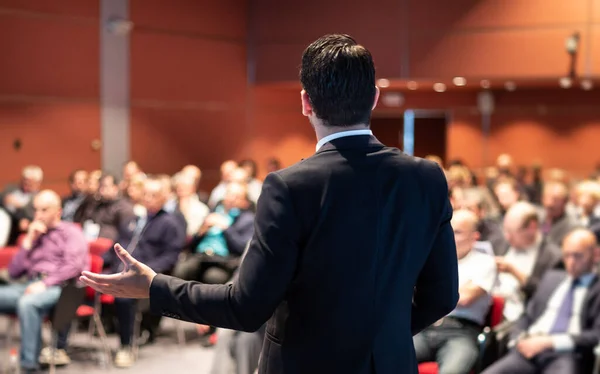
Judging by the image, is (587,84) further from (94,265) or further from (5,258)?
(5,258)

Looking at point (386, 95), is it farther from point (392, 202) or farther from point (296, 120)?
point (392, 202)

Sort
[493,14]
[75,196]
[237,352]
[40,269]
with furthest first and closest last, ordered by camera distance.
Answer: [493,14] → [75,196] → [40,269] → [237,352]

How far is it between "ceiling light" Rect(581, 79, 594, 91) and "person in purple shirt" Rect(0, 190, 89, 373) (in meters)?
8.57

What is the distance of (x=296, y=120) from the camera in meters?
14.4

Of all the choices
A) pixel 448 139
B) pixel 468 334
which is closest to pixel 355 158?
pixel 468 334

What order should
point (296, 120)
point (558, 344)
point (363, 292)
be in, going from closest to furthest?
point (363, 292) < point (558, 344) < point (296, 120)

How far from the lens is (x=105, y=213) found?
25.7 feet

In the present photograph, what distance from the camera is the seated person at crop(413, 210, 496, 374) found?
4.32 m

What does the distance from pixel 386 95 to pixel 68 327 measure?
31.4 ft

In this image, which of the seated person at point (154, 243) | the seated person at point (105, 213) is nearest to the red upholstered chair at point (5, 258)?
the seated person at point (154, 243)

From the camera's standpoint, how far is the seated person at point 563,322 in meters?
4.38

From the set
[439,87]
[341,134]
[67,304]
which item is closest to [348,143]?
[341,134]

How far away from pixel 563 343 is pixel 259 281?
3.20 metres

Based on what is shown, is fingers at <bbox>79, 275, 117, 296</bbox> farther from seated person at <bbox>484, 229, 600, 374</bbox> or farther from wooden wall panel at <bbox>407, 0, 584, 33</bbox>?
wooden wall panel at <bbox>407, 0, 584, 33</bbox>
